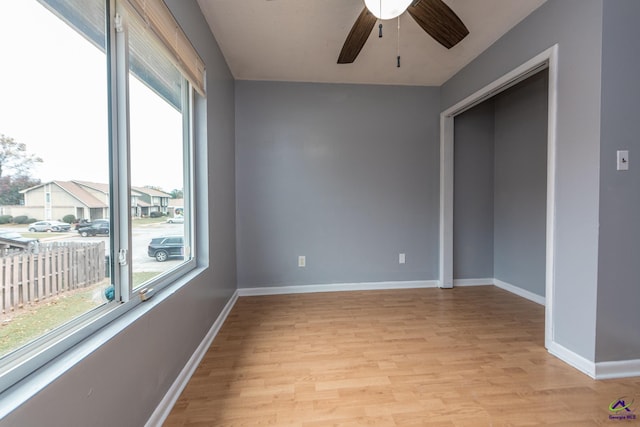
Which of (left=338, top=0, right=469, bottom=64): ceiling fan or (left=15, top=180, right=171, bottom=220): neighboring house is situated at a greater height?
(left=338, top=0, right=469, bottom=64): ceiling fan

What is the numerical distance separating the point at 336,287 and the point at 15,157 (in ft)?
9.42

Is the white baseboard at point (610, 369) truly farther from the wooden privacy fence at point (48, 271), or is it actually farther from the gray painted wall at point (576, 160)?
the wooden privacy fence at point (48, 271)

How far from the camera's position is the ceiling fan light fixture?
4.62ft

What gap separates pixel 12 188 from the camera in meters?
0.73

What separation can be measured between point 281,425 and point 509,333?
1.97 meters

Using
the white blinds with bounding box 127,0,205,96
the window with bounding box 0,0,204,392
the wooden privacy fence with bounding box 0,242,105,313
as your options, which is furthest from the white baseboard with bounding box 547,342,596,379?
the white blinds with bounding box 127,0,205,96

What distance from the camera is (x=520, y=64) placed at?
205 centimetres

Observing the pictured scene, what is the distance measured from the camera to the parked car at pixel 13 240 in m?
0.71

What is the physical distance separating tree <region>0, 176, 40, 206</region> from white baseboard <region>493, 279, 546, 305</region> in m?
3.90

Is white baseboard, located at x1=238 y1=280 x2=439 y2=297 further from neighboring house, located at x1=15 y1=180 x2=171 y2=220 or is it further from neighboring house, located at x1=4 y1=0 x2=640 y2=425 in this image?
neighboring house, located at x1=15 y1=180 x2=171 y2=220

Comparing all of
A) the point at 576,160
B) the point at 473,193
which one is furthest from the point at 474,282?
the point at 576,160

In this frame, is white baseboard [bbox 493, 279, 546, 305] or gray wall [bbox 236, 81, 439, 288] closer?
white baseboard [bbox 493, 279, 546, 305]

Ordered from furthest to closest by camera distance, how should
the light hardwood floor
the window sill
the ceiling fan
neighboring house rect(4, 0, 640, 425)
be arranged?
the ceiling fan < the light hardwood floor < neighboring house rect(4, 0, 640, 425) < the window sill

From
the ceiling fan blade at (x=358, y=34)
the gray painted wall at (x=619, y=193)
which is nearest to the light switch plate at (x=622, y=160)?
the gray painted wall at (x=619, y=193)
